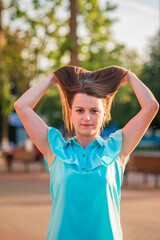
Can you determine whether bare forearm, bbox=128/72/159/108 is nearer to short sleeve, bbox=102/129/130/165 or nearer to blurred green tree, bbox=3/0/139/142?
short sleeve, bbox=102/129/130/165

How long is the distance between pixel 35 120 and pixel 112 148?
46 centimetres

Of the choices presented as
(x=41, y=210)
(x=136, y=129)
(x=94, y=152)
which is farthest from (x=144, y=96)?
(x=41, y=210)

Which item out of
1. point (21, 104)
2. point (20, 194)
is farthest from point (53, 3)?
point (21, 104)

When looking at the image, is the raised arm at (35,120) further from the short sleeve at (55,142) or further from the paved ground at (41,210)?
the paved ground at (41,210)

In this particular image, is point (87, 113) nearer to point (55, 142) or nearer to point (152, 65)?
point (55, 142)

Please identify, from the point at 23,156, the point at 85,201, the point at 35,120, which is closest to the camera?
the point at 85,201

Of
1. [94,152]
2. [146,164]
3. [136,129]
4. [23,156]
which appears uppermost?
[136,129]

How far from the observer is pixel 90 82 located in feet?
6.97

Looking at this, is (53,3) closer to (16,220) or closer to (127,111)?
(16,220)

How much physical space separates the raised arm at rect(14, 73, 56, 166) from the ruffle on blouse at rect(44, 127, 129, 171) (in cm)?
5

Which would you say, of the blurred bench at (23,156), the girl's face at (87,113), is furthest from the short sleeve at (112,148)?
the blurred bench at (23,156)

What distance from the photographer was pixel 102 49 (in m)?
11.0

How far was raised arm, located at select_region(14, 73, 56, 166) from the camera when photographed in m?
2.13

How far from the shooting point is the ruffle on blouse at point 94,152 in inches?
77.4
